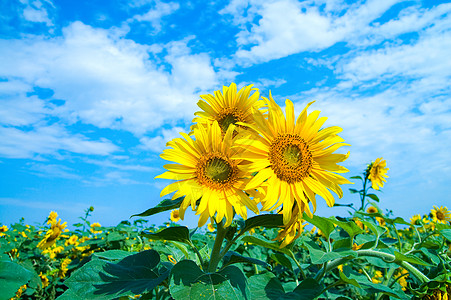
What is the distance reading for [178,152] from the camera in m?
1.64

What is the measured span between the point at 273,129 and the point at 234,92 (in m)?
0.50

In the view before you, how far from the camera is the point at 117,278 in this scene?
1.60 metres

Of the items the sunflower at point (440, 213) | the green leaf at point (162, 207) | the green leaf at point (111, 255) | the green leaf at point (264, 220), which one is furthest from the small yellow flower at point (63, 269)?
the sunflower at point (440, 213)

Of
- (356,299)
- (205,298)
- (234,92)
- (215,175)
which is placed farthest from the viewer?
(356,299)

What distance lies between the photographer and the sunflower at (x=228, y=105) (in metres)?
2.02

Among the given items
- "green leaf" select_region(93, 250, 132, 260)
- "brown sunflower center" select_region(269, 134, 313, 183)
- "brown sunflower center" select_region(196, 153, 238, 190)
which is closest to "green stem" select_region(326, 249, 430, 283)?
"brown sunflower center" select_region(269, 134, 313, 183)

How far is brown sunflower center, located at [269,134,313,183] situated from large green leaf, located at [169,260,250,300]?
1.67 feet

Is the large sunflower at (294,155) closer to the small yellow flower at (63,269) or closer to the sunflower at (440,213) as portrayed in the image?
the small yellow flower at (63,269)

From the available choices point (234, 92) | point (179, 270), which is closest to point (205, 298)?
point (179, 270)

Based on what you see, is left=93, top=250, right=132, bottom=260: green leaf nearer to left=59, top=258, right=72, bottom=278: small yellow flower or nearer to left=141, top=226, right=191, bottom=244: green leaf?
left=141, top=226, right=191, bottom=244: green leaf

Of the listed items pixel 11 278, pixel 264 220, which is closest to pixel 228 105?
pixel 264 220

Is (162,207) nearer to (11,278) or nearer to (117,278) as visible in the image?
(117,278)

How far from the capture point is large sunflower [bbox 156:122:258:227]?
59.7 inches

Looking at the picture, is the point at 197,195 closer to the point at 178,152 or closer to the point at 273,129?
the point at 178,152
